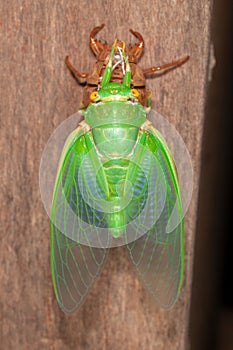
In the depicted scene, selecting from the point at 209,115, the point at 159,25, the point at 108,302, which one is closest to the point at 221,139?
the point at 209,115

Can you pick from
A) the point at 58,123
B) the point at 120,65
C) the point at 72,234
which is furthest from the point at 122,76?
the point at 72,234

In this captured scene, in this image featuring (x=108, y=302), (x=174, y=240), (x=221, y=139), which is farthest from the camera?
(x=221, y=139)

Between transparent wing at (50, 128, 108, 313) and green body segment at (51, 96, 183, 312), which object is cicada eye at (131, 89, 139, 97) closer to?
green body segment at (51, 96, 183, 312)

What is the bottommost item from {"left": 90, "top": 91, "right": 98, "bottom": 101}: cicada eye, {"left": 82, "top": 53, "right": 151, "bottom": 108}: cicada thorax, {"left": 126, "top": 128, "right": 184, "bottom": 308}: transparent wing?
{"left": 126, "top": 128, "right": 184, "bottom": 308}: transparent wing

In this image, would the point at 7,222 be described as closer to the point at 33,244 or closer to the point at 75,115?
the point at 33,244

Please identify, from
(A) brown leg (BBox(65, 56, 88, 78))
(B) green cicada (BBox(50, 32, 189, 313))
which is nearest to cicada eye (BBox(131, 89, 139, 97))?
(B) green cicada (BBox(50, 32, 189, 313))

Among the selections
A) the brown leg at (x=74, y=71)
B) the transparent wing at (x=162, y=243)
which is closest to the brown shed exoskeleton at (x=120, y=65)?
the brown leg at (x=74, y=71)

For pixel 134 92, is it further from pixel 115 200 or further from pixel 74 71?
pixel 115 200
